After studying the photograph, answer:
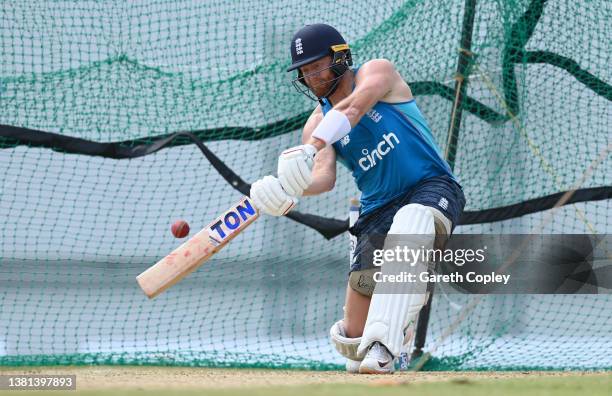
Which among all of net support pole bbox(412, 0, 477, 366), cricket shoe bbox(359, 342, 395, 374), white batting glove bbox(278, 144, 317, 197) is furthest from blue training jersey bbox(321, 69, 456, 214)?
net support pole bbox(412, 0, 477, 366)

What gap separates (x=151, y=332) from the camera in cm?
782

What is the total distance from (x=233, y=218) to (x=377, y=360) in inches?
39.5

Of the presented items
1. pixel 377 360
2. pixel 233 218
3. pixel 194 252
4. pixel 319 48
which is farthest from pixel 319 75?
pixel 377 360

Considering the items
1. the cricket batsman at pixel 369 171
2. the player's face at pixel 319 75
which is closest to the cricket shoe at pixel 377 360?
the cricket batsman at pixel 369 171

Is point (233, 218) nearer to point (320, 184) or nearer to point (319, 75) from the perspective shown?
point (320, 184)

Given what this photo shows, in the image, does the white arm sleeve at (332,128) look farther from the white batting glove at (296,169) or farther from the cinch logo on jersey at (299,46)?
the cinch logo on jersey at (299,46)

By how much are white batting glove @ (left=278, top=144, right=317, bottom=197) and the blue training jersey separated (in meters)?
0.73

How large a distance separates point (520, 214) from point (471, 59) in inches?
50.5

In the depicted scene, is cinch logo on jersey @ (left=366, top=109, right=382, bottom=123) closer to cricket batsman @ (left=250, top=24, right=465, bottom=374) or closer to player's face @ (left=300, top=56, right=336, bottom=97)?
cricket batsman @ (left=250, top=24, right=465, bottom=374)

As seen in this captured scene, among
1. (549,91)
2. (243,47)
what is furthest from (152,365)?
(549,91)

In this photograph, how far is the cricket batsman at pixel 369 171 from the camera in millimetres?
4512

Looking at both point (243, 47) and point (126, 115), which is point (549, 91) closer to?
point (243, 47)

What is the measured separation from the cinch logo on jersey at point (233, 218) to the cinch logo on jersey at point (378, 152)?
92cm

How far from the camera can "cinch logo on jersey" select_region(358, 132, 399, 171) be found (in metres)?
5.08
